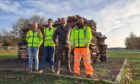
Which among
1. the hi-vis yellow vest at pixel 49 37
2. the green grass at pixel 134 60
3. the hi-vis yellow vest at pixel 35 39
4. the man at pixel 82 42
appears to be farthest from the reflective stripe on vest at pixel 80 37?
the green grass at pixel 134 60

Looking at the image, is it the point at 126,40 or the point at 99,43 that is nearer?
the point at 99,43

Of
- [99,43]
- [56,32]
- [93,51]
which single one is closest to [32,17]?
[99,43]

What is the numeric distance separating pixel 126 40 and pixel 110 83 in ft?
376

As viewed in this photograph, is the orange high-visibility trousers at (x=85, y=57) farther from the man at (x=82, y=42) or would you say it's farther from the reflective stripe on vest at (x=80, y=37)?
the reflective stripe on vest at (x=80, y=37)

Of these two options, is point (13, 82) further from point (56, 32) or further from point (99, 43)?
point (99, 43)

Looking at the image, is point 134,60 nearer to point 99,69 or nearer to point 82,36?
point 99,69

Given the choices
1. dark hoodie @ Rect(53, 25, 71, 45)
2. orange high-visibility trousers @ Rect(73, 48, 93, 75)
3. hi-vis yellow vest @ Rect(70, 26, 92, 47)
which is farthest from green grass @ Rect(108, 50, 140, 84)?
dark hoodie @ Rect(53, 25, 71, 45)

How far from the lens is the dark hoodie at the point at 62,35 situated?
12.3 m

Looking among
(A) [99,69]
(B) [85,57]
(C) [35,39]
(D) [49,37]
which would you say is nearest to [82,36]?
(B) [85,57]

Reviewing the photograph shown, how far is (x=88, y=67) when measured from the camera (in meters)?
11.8

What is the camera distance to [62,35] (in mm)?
12328

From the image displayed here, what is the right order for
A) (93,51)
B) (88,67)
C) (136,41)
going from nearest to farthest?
(88,67), (93,51), (136,41)

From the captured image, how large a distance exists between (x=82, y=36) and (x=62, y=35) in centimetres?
86

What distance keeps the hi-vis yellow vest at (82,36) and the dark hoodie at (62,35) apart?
40 cm
